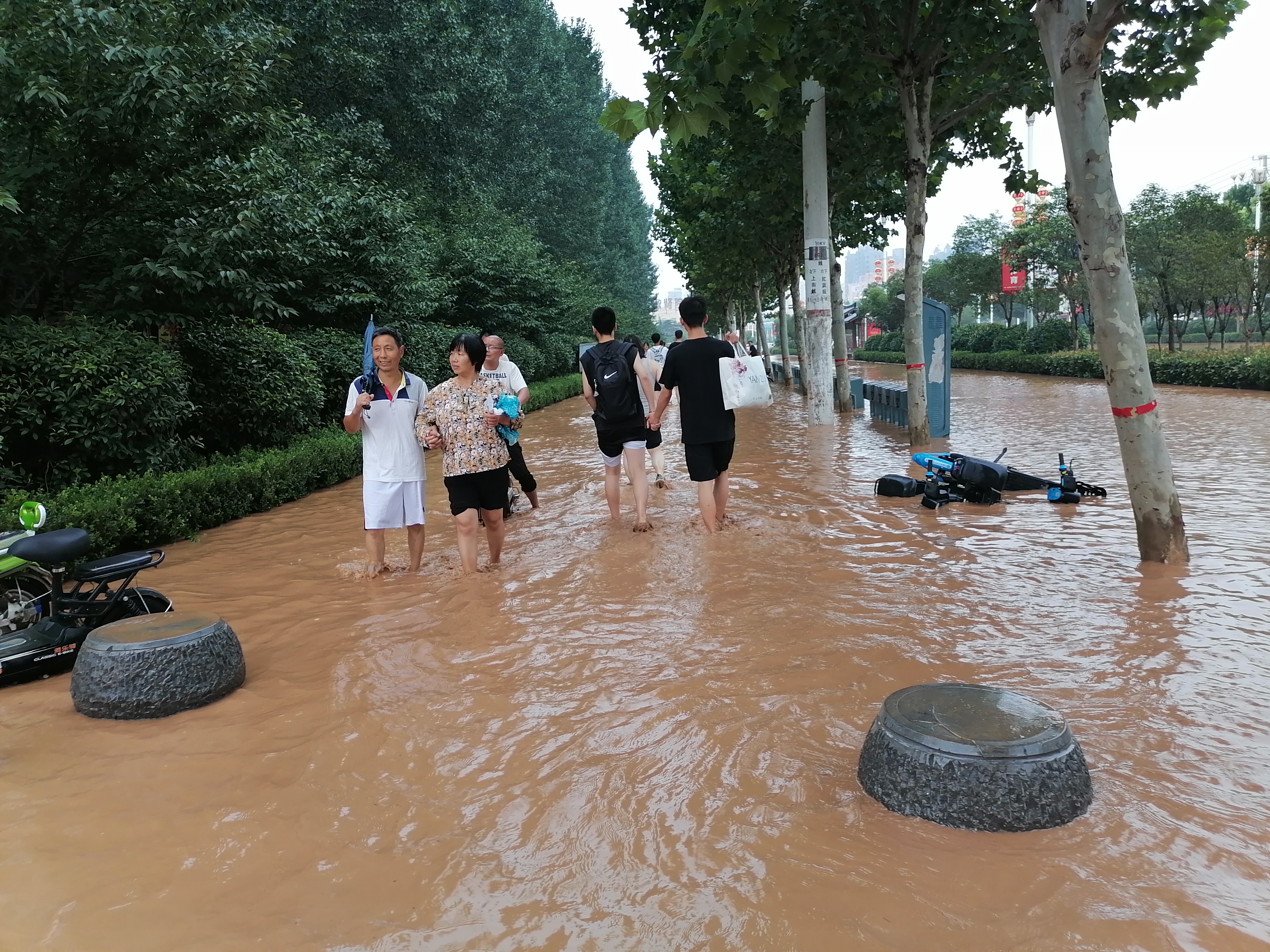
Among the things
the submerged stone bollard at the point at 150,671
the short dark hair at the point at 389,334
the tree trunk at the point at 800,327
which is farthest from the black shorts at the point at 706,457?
the tree trunk at the point at 800,327

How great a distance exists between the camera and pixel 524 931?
246cm

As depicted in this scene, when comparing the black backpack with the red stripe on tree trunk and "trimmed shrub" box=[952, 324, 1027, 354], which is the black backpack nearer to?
the red stripe on tree trunk

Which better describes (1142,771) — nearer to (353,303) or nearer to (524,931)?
(524,931)

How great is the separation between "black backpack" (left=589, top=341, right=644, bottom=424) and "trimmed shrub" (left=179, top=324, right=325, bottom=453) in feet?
19.0

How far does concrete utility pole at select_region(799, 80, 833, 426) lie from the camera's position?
44.7 feet

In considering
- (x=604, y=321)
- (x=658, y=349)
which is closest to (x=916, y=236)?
(x=604, y=321)

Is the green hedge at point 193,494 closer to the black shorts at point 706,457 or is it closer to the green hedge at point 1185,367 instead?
the black shorts at point 706,457

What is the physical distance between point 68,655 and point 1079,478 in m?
9.84

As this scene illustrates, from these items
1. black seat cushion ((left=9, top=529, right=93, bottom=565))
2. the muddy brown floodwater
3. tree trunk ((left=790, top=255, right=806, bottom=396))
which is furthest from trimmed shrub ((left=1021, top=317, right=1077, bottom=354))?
black seat cushion ((left=9, top=529, right=93, bottom=565))

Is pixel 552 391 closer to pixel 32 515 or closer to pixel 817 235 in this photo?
pixel 817 235

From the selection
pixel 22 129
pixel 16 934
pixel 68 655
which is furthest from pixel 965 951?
pixel 22 129

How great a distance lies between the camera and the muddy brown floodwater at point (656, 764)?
248 cm

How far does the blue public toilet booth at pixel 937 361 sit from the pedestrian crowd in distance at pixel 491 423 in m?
6.16

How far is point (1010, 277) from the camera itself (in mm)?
45312
